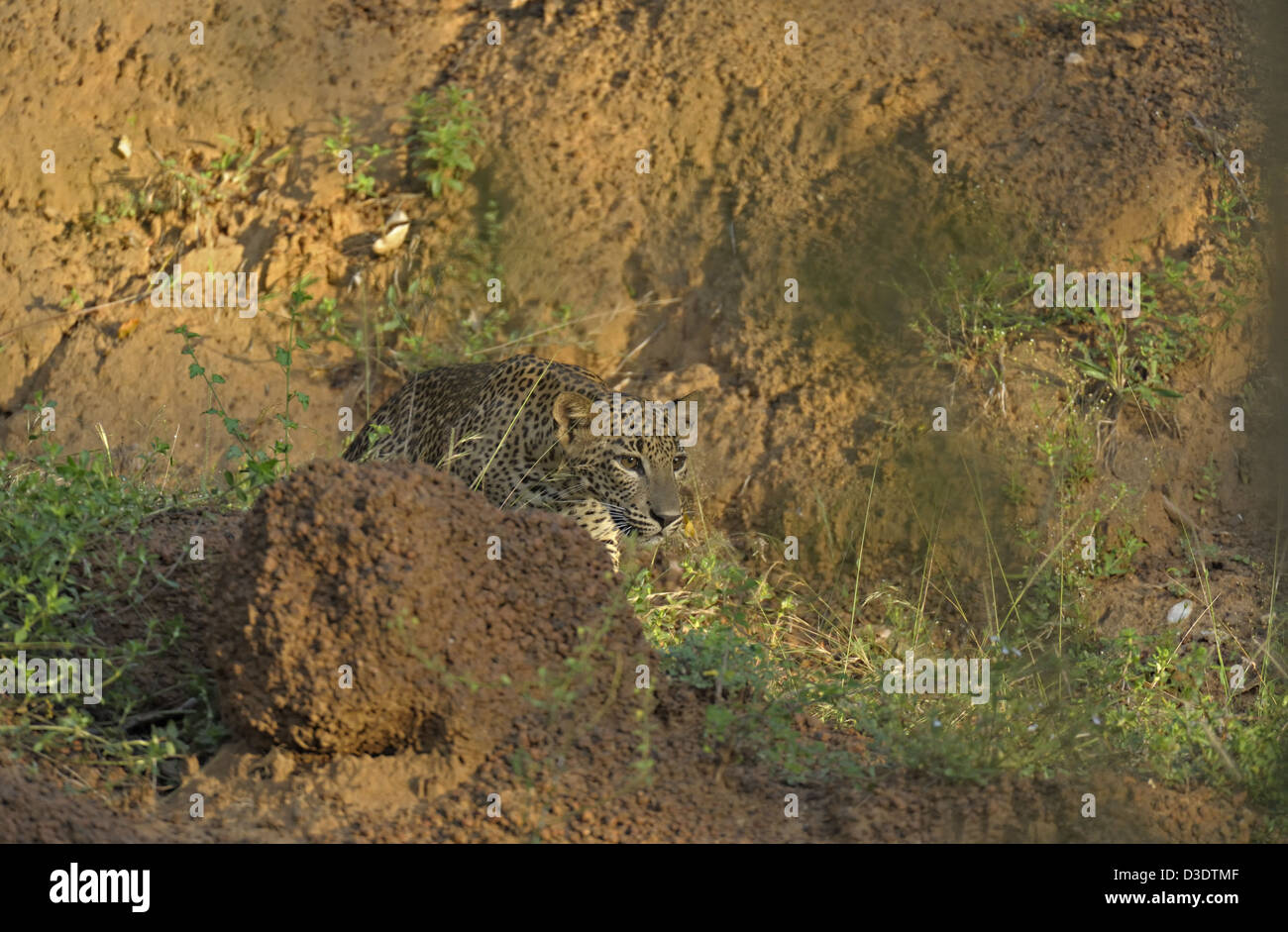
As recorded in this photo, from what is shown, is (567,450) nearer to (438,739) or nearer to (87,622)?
(87,622)

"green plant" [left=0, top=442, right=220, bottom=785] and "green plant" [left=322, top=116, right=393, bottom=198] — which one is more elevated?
"green plant" [left=322, top=116, right=393, bottom=198]

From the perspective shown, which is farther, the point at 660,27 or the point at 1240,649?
the point at 660,27

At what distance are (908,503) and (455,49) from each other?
15.7 feet

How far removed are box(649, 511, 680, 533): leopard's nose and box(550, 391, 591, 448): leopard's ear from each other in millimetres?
547

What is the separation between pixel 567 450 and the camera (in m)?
7.50

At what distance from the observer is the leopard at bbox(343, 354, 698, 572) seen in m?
7.40

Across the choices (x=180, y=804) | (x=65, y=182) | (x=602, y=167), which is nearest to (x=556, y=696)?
(x=180, y=804)

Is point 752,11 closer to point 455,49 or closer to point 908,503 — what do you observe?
point 455,49

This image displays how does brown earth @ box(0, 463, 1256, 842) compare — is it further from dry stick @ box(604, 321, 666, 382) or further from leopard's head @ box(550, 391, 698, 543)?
dry stick @ box(604, 321, 666, 382)

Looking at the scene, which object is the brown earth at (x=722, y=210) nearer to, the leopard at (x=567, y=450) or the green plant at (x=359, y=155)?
the green plant at (x=359, y=155)

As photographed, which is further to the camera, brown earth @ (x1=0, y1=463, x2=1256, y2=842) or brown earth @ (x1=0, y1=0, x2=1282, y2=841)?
brown earth @ (x1=0, y1=0, x2=1282, y2=841)

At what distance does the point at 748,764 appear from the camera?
4.94 m

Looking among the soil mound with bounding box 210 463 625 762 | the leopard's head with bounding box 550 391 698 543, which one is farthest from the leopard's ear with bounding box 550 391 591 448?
the soil mound with bounding box 210 463 625 762

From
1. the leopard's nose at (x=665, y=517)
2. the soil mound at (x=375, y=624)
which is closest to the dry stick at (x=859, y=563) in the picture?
the leopard's nose at (x=665, y=517)
